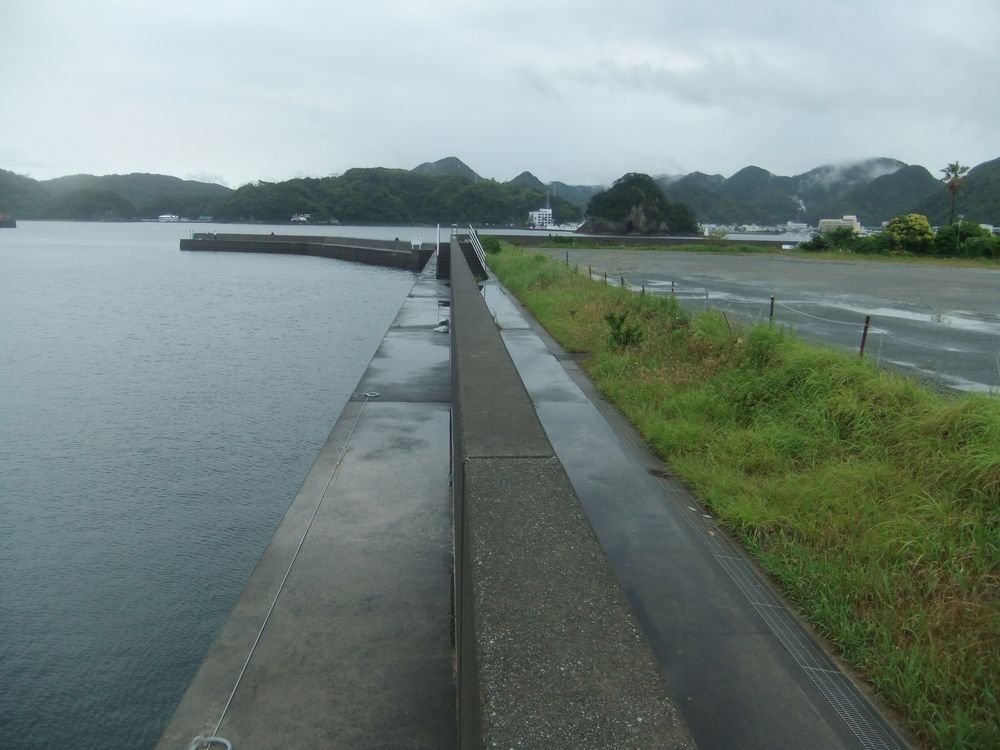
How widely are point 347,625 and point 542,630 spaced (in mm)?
1783

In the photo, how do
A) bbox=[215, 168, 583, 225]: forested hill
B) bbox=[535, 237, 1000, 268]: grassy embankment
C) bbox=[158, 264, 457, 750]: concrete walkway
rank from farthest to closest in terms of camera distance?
bbox=[215, 168, 583, 225]: forested hill < bbox=[535, 237, 1000, 268]: grassy embankment < bbox=[158, 264, 457, 750]: concrete walkway

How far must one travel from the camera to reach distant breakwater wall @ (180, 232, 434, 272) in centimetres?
4434

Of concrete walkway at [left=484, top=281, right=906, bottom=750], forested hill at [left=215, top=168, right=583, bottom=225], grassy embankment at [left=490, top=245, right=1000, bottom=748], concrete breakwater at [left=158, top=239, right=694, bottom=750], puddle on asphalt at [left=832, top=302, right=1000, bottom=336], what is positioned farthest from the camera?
forested hill at [left=215, top=168, right=583, bottom=225]

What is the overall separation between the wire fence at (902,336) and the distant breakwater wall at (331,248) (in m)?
28.3

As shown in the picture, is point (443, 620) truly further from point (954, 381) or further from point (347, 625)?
point (954, 381)

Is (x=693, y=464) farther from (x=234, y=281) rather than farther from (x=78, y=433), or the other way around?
(x=234, y=281)

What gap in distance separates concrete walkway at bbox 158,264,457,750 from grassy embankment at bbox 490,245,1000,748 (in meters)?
1.99

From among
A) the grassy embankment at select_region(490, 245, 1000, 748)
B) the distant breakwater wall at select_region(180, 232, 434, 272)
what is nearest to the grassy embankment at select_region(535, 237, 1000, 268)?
the distant breakwater wall at select_region(180, 232, 434, 272)

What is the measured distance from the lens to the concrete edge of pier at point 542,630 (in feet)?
6.70

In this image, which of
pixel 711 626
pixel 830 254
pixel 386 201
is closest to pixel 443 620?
pixel 711 626

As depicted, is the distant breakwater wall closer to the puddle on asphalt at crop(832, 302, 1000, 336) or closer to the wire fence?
the wire fence

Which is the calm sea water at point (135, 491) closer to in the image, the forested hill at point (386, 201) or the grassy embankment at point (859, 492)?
the grassy embankment at point (859, 492)

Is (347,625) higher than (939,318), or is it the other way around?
(939,318)

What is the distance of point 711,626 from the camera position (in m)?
3.77
